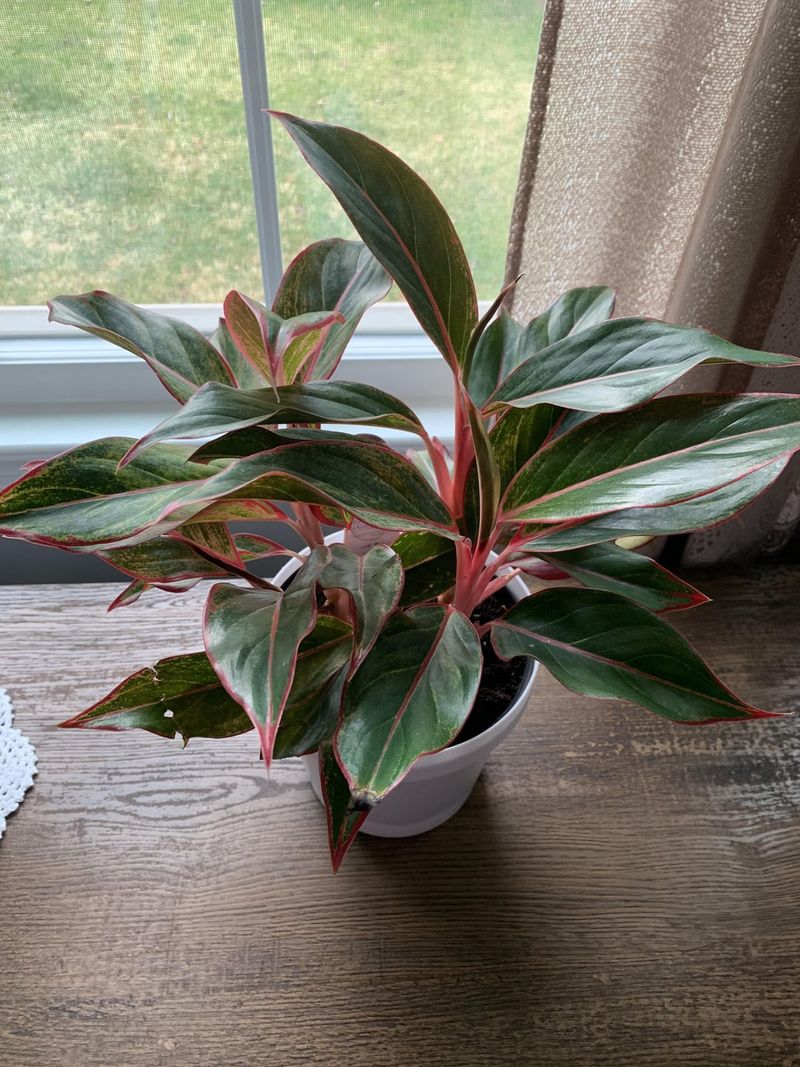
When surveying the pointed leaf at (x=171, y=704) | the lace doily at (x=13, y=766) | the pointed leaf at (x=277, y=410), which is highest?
the pointed leaf at (x=277, y=410)

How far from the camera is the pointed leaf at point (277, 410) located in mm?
423

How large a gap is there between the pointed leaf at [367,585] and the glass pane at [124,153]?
2.36 ft

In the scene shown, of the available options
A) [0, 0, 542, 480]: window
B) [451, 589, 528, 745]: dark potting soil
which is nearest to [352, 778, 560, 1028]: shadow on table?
[451, 589, 528, 745]: dark potting soil

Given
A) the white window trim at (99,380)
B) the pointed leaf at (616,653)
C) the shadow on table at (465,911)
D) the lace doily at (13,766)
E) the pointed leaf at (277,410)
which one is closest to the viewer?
the pointed leaf at (277,410)

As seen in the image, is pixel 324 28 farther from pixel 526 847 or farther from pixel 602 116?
pixel 526 847

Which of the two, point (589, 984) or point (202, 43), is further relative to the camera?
point (202, 43)

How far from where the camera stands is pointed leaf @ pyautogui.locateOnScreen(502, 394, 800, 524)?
45 cm

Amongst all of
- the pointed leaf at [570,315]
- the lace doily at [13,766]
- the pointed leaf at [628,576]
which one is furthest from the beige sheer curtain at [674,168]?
the lace doily at [13,766]

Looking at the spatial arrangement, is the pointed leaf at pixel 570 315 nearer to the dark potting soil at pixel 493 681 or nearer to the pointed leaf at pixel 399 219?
the pointed leaf at pixel 399 219

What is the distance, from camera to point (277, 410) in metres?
0.45

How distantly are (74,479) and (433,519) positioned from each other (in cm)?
22

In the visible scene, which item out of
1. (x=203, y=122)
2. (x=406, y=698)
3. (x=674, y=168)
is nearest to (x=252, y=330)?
(x=406, y=698)

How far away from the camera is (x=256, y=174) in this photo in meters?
0.99

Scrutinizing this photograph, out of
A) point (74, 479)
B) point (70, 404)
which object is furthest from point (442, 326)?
point (70, 404)
